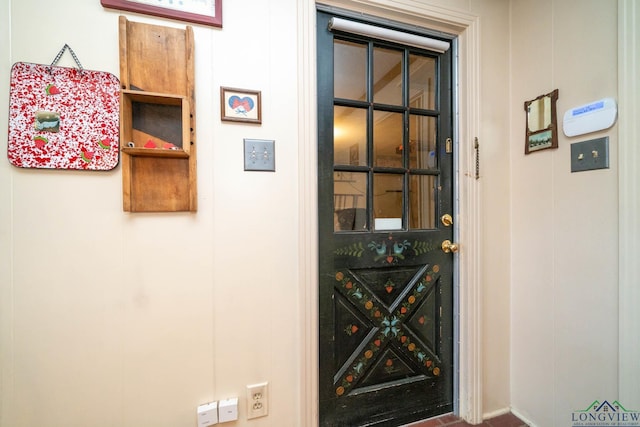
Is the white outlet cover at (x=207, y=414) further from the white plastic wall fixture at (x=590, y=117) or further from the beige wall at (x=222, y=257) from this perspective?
the white plastic wall fixture at (x=590, y=117)

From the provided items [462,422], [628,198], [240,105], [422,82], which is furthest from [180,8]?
[462,422]

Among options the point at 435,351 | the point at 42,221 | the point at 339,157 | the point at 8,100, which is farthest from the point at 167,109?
the point at 435,351

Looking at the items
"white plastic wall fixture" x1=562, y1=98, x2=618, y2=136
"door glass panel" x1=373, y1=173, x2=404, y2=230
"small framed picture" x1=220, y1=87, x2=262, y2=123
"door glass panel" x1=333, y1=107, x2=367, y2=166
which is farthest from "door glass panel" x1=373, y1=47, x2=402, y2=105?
"white plastic wall fixture" x1=562, y1=98, x2=618, y2=136

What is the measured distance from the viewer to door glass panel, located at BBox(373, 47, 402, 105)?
1239 millimetres

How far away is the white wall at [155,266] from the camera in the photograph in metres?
0.85

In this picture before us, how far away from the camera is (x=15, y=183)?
84cm

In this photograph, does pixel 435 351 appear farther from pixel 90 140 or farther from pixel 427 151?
pixel 90 140

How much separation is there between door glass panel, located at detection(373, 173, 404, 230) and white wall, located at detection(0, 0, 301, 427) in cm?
44

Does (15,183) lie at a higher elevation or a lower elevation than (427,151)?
lower

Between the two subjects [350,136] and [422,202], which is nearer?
[350,136]

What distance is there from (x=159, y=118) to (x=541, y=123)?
1758 millimetres

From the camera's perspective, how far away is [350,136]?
47.4 inches

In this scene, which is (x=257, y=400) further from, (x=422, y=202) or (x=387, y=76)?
(x=387, y=76)

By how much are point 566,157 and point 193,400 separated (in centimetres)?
196
